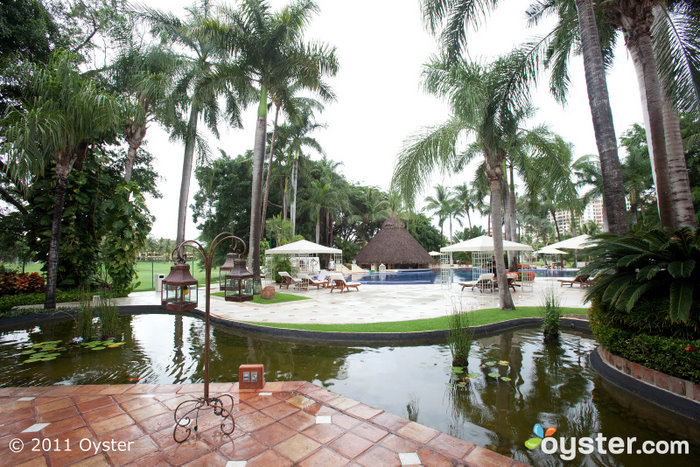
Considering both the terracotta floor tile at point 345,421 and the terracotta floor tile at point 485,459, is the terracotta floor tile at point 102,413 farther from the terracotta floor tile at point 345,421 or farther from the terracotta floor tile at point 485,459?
the terracotta floor tile at point 485,459

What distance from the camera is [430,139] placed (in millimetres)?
7516

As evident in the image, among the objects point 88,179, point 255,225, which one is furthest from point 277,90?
point 88,179

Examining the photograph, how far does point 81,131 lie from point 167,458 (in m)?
8.98

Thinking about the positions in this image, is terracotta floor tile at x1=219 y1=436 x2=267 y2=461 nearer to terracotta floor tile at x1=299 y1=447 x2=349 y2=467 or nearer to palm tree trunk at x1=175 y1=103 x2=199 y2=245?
terracotta floor tile at x1=299 y1=447 x2=349 y2=467

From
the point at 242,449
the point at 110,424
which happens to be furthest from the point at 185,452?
the point at 110,424

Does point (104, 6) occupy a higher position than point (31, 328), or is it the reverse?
point (104, 6)

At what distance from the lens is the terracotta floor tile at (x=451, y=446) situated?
7.57ft

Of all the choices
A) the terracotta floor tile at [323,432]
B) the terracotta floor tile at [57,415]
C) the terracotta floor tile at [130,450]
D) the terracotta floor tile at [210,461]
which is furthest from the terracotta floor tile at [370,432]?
the terracotta floor tile at [57,415]

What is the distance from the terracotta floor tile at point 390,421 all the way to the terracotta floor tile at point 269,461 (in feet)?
2.93

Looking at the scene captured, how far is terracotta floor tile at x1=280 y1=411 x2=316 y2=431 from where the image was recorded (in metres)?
2.73

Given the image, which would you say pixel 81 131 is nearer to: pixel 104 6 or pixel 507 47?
pixel 104 6

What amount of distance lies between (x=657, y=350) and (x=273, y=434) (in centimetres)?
401

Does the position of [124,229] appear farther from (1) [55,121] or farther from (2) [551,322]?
(2) [551,322]

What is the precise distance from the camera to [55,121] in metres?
7.27
